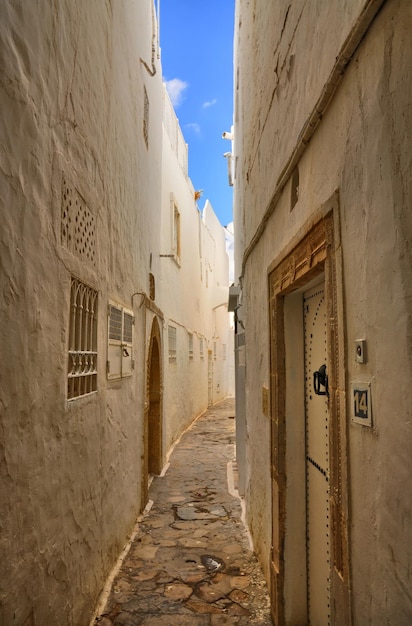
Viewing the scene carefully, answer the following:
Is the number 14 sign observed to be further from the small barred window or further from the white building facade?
the small barred window

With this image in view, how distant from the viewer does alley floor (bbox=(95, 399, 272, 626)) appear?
3.38 metres

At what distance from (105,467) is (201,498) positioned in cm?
284

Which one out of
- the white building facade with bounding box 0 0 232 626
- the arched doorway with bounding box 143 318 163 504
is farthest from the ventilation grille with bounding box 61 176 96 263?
the arched doorway with bounding box 143 318 163 504

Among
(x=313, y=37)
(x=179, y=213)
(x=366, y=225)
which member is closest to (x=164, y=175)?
(x=179, y=213)

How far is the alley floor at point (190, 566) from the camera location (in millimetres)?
3383

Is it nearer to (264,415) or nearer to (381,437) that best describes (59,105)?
(381,437)

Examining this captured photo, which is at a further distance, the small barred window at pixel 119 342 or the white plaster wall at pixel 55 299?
the small barred window at pixel 119 342

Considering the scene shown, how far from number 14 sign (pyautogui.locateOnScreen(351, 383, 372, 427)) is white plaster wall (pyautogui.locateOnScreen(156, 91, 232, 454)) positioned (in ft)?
20.9

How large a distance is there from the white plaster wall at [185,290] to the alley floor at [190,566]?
2437 millimetres

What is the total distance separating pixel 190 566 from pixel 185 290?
8522 mm

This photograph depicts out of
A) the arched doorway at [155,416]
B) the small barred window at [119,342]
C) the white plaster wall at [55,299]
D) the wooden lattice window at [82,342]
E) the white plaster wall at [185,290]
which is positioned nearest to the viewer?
the white plaster wall at [55,299]

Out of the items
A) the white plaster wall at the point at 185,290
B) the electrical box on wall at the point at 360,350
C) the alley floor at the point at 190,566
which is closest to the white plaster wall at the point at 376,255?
the electrical box on wall at the point at 360,350

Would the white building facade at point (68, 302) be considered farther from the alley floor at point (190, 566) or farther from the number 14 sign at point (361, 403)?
the number 14 sign at point (361, 403)

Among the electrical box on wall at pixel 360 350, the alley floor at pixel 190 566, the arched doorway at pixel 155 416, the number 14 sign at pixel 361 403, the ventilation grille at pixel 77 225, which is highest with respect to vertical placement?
the ventilation grille at pixel 77 225
